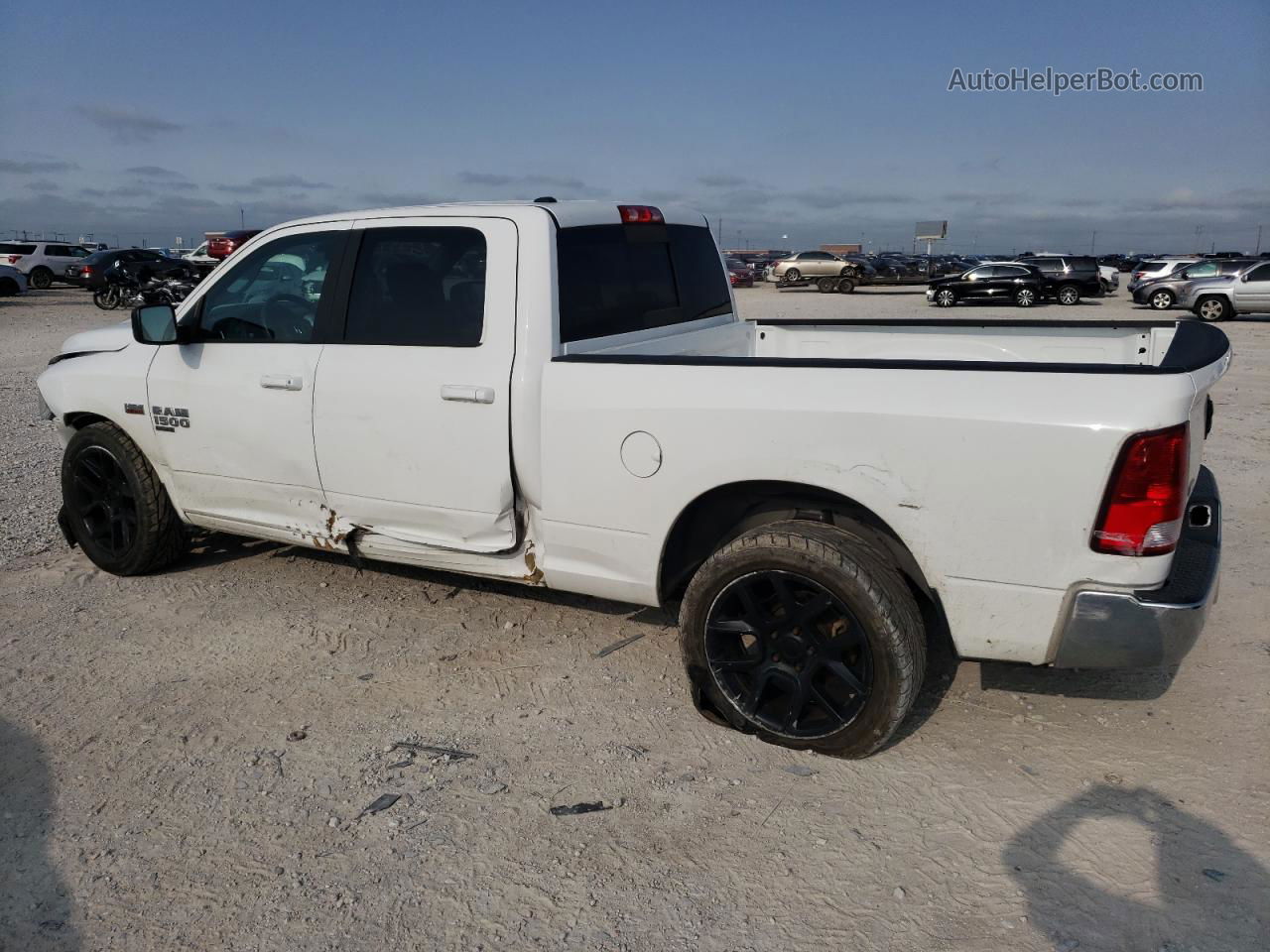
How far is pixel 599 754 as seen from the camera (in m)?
3.49

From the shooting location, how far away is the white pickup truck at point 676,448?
2904mm

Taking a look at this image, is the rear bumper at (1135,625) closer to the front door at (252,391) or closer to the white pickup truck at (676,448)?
the white pickup truck at (676,448)

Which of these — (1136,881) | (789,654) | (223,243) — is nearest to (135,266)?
(223,243)

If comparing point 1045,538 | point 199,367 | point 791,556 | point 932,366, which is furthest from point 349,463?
point 1045,538

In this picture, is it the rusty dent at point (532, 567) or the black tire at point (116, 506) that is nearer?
the rusty dent at point (532, 567)

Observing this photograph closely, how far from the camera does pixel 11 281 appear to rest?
29.4m

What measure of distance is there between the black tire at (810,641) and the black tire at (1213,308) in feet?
79.0

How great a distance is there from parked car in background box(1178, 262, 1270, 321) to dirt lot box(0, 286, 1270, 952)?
2180cm

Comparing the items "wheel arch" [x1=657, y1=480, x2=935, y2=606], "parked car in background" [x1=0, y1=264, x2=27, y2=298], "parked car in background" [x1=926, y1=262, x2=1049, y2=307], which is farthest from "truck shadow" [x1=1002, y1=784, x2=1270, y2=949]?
"parked car in background" [x1=0, y1=264, x2=27, y2=298]

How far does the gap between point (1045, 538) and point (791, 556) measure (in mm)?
800

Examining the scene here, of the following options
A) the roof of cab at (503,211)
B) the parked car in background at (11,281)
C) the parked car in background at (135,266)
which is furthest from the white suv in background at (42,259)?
the roof of cab at (503,211)

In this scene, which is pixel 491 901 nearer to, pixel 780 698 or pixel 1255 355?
pixel 780 698

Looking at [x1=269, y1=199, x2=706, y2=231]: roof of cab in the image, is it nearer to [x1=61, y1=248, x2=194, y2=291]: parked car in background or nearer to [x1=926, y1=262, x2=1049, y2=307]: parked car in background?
[x1=61, y1=248, x2=194, y2=291]: parked car in background

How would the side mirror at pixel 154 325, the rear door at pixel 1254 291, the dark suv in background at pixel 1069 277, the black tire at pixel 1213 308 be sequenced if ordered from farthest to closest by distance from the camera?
the dark suv in background at pixel 1069 277, the black tire at pixel 1213 308, the rear door at pixel 1254 291, the side mirror at pixel 154 325
